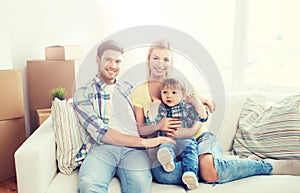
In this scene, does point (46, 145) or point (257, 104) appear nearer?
point (46, 145)

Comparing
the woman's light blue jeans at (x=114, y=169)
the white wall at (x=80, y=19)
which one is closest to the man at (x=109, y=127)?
the woman's light blue jeans at (x=114, y=169)

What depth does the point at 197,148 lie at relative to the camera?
5.12 ft

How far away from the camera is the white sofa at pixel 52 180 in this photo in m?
1.37

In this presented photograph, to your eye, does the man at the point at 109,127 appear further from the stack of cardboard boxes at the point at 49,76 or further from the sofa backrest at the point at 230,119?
the stack of cardboard boxes at the point at 49,76

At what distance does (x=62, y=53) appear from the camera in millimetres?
2379

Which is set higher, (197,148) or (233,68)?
(233,68)

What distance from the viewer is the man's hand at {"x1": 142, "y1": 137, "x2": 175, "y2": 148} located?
1.57 metres

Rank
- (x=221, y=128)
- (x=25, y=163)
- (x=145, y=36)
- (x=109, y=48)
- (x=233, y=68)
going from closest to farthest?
(x=25, y=163), (x=109, y=48), (x=145, y=36), (x=221, y=128), (x=233, y=68)

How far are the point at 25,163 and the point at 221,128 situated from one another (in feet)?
3.48

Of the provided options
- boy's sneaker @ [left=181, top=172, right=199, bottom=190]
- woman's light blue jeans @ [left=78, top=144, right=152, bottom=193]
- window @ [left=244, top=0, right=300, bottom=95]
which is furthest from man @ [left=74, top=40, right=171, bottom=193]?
window @ [left=244, top=0, right=300, bottom=95]

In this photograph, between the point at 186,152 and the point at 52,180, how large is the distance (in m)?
0.63

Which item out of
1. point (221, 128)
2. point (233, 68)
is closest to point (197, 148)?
point (221, 128)

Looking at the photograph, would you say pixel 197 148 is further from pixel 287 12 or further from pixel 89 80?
pixel 287 12

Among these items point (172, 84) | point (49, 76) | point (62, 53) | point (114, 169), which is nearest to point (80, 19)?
point (62, 53)
